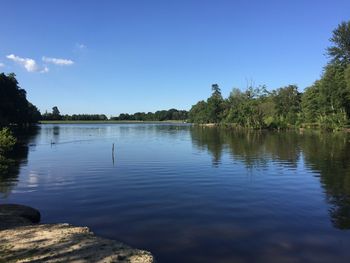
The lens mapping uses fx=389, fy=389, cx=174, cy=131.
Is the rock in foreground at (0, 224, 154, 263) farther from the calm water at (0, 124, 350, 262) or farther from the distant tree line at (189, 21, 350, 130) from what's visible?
the distant tree line at (189, 21, 350, 130)

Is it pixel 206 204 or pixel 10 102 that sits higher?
pixel 10 102

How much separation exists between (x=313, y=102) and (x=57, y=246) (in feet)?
382

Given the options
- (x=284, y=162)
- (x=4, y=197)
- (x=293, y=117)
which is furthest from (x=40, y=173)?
(x=293, y=117)

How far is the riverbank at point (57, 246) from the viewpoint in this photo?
12328 mm

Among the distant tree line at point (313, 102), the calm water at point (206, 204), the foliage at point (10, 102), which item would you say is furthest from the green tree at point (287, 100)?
the calm water at point (206, 204)

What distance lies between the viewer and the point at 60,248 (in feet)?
43.3

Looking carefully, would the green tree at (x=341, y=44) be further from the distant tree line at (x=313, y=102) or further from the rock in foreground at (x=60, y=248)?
the rock in foreground at (x=60, y=248)

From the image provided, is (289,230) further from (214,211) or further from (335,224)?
(214,211)

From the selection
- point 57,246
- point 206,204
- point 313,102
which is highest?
point 313,102

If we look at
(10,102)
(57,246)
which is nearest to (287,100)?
(10,102)

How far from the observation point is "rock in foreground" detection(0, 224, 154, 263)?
12.3 meters

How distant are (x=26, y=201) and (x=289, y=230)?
51.8 feet

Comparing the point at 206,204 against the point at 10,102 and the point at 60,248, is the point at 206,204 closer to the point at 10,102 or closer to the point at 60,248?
the point at 60,248

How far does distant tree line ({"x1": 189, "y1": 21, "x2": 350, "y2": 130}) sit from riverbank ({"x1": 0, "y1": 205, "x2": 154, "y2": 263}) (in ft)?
312
